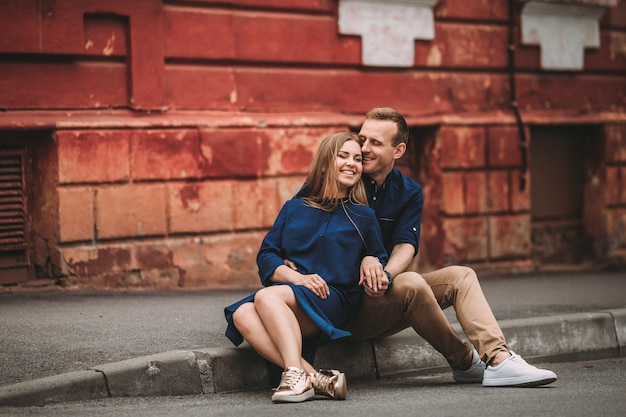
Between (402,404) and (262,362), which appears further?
(262,362)

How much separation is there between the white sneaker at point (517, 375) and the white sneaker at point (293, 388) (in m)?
0.97

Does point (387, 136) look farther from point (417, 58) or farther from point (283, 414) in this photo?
point (417, 58)

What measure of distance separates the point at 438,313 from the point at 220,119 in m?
4.08

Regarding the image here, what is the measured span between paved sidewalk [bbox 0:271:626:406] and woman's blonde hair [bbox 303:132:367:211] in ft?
2.75

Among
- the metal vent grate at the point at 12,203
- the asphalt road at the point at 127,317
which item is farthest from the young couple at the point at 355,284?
the metal vent grate at the point at 12,203

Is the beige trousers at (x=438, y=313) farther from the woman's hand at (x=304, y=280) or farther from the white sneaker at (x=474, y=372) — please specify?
the woman's hand at (x=304, y=280)

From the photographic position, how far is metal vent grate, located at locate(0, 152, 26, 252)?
809 centimetres

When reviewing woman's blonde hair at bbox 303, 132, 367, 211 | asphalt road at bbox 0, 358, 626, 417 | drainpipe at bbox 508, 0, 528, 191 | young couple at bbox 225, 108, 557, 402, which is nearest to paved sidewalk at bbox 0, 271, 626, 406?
asphalt road at bbox 0, 358, 626, 417

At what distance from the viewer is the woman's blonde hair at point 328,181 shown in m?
5.29

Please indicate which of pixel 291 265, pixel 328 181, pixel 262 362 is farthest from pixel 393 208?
pixel 262 362

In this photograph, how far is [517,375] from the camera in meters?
5.11

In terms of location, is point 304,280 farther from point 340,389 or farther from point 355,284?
point 340,389

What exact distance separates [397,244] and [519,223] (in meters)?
5.71

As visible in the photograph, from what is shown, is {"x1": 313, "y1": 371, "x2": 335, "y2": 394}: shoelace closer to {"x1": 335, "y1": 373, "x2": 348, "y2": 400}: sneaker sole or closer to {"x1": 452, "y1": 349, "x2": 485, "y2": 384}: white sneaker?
{"x1": 335, "y1": 373, "x2": 348, "y2": 400}: sneaker sole
